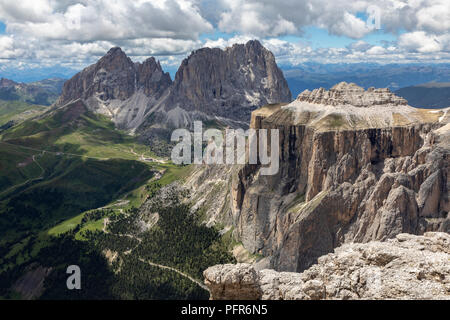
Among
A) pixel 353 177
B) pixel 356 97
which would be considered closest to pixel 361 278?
pixel 353 177

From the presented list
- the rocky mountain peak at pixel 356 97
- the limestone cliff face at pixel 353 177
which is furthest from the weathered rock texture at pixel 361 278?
the rocky mountain peak at pixel 356 97

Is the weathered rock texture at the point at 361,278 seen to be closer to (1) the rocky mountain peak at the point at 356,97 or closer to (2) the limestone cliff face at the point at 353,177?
(2) the limestone cliff face at the point at 353,177

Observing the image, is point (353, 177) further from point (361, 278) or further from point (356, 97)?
point (361, 278)

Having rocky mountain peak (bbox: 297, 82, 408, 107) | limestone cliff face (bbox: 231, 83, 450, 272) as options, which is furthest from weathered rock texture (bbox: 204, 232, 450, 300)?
rocky mountain peak (bbox: 297, 82, 408, 107)

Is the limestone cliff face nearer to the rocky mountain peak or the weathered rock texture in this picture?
the rocky mountain peak
